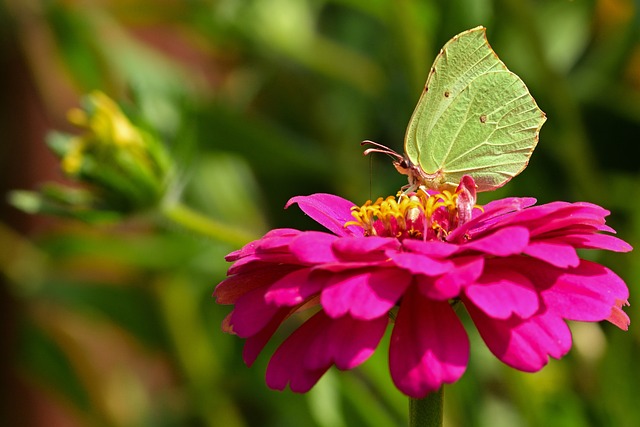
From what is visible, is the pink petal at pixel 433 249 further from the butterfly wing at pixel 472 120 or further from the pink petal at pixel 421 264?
the butterfly wing at pixel 472 120

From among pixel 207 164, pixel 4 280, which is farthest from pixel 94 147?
pixel 4 280

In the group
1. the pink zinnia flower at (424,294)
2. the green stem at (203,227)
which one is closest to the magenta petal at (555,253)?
the pink zinnia flower at (424,294)

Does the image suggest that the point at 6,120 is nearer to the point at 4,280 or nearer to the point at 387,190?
the point at 4,280

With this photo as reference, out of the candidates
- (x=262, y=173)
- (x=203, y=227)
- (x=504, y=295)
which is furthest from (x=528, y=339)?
(x=262, y=173)

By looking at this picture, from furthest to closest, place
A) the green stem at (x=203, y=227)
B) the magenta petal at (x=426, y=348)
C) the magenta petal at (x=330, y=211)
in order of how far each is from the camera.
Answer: the green stem at (x=203, y=227)
the magenta petal at (x=330, y=211)
the magenta petal at (x=426, y=348)

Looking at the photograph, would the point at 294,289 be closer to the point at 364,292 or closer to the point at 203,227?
the point at 364,292

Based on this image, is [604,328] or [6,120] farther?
[6,120]

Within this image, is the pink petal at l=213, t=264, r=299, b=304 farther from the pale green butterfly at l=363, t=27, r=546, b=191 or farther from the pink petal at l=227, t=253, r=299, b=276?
the pale green butterfly at l=363, t=27, r=546, b=191
